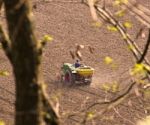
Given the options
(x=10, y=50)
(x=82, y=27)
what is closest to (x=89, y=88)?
(x=82, y=27)

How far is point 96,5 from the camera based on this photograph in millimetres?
3223

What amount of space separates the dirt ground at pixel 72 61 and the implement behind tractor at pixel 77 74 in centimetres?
19

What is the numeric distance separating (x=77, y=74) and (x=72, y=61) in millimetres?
1129

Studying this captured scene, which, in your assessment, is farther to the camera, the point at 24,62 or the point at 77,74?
the point at 77,74

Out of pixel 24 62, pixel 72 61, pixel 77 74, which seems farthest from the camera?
pixel 72 61

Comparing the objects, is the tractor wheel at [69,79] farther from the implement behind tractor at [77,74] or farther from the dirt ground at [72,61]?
the dirt ground at [72,61]

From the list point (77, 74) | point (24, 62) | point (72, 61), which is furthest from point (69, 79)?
point (24, 62)

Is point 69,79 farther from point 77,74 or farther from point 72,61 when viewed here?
point 72,61

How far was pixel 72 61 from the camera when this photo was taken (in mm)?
10945

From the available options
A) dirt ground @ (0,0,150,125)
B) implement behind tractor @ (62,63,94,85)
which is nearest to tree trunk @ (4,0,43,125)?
dirt ground @ (0,0,150,125)

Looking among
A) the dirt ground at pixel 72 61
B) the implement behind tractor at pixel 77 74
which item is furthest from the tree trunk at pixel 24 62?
the implement behind tractor at pixel 77 74

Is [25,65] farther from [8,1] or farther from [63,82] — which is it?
[63,82]

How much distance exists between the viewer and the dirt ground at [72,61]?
843 cm

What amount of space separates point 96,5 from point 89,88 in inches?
253
